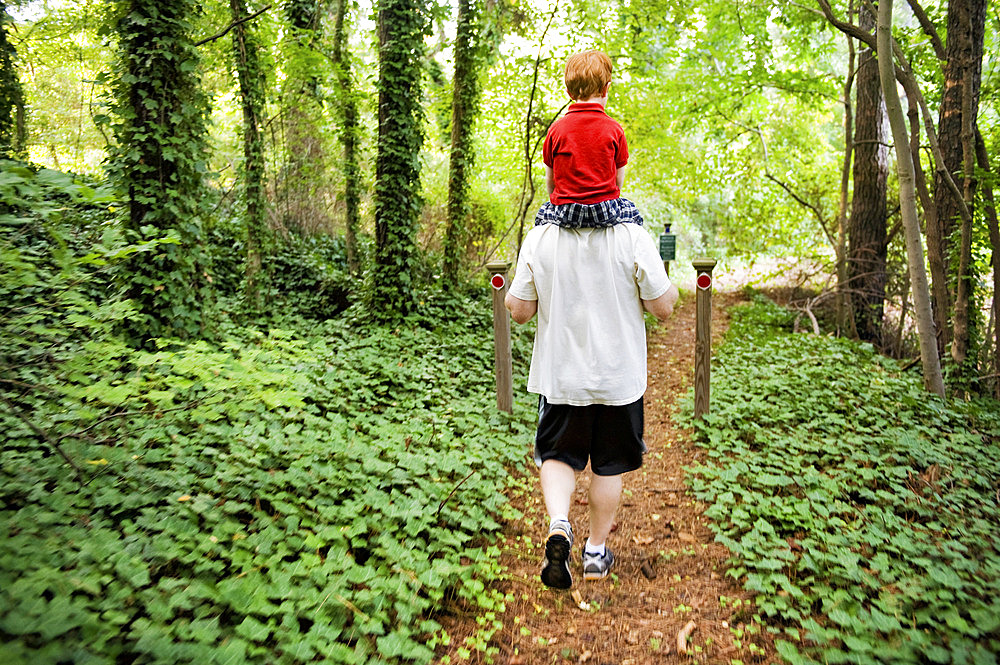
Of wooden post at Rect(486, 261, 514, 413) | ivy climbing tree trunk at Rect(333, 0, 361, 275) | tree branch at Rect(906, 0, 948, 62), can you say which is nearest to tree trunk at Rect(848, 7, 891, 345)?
tree branch at Rect(906, 0, 948, 62)

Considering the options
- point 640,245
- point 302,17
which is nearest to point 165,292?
point 640,245

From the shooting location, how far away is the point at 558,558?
8.45ft

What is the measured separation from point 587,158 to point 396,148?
209 inches

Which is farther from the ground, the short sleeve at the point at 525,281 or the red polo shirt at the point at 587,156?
the red polo shirt at the point at 587,156

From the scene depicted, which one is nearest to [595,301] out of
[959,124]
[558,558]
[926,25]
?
[558,558]

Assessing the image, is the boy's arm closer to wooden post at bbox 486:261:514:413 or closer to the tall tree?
wooden post at bbox 486:261:514:413

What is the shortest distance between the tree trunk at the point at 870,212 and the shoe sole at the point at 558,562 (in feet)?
26.6

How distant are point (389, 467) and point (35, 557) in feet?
5.94

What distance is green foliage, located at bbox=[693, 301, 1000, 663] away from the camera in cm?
223

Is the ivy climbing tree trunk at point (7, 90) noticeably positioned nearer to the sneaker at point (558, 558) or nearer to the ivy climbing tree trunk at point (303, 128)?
the ivy climbing tree trunk at point (303, 128)

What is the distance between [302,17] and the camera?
30.0ft

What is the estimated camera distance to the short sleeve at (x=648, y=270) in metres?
2.55

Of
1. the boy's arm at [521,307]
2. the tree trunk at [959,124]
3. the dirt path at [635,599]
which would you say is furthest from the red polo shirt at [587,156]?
the tree trunk at [959,124]

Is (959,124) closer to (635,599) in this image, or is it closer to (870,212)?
(870,212)
